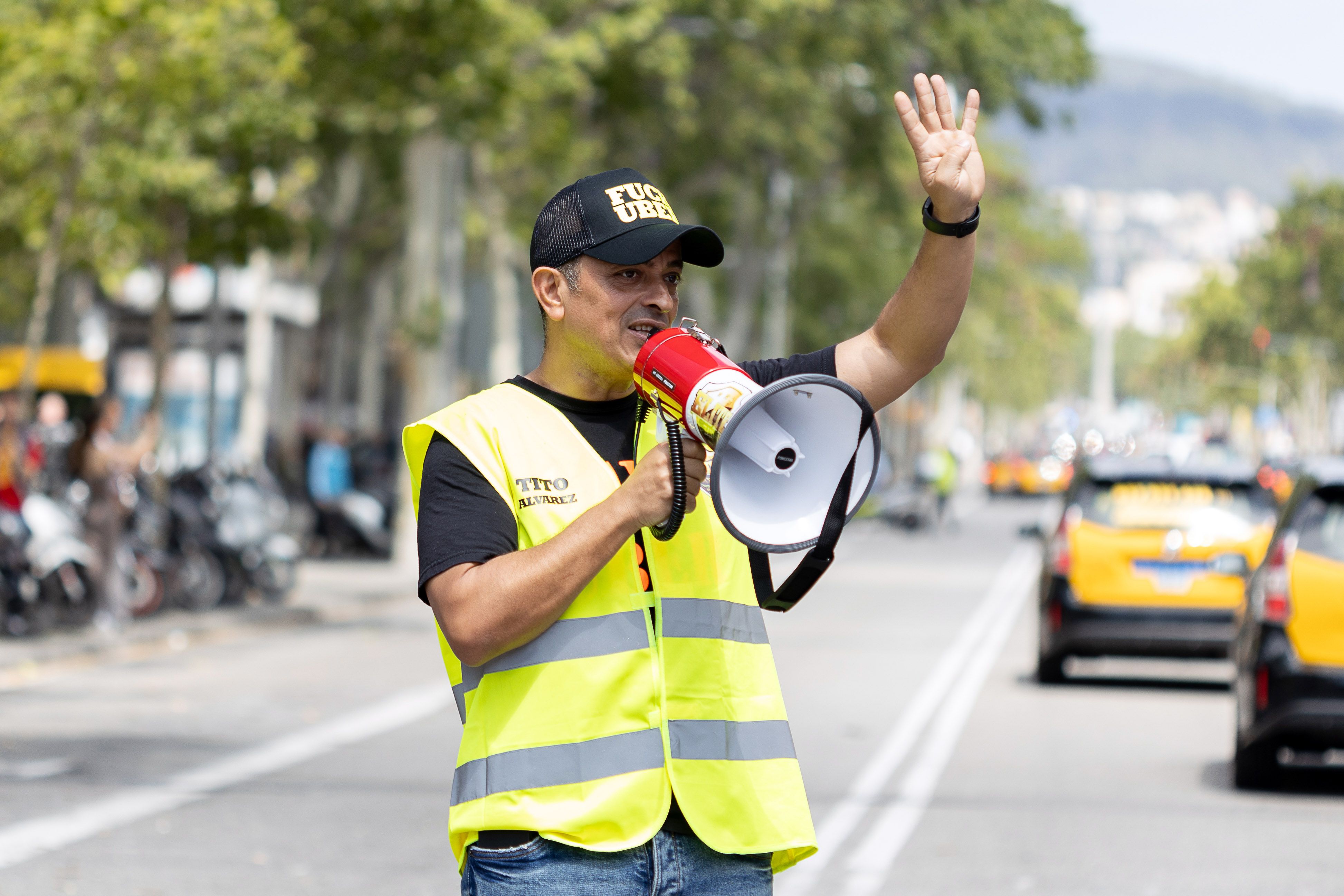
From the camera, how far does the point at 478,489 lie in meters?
2.98

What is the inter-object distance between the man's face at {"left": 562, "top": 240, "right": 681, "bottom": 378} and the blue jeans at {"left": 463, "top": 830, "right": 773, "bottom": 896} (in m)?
0.66

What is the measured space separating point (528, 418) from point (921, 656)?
14.2 meters

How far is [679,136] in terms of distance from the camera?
108 ft

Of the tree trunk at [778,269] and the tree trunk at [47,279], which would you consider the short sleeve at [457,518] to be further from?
Answer: the tree trunk at [778,269]

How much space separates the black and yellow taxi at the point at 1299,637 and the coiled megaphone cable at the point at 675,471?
732cm

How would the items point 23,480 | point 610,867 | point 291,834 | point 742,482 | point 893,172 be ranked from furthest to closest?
point 893,172
point 23,480
point 291,834
point 610,867
point 742,482

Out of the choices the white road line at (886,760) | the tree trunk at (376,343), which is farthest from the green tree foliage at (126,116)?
the tree trunk at (376,343)

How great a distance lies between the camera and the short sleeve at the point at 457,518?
2928 millimetres

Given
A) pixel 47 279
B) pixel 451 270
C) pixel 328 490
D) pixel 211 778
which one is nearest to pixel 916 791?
pixel 211 778

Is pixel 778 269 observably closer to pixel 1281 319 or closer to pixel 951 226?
pixel 1281 319

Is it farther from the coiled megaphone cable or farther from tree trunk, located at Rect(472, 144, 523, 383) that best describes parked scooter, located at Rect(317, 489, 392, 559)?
the coiled megaphone cable

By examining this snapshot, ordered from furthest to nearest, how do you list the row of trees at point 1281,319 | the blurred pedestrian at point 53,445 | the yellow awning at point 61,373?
the row of trees at point 1281,319
the yellow awning at point 61,373
the blurred pedestrian at point 53,445

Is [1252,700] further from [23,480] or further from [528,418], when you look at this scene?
[23,480]

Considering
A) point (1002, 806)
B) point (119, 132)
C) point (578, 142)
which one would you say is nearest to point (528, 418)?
point (1002, 806)
